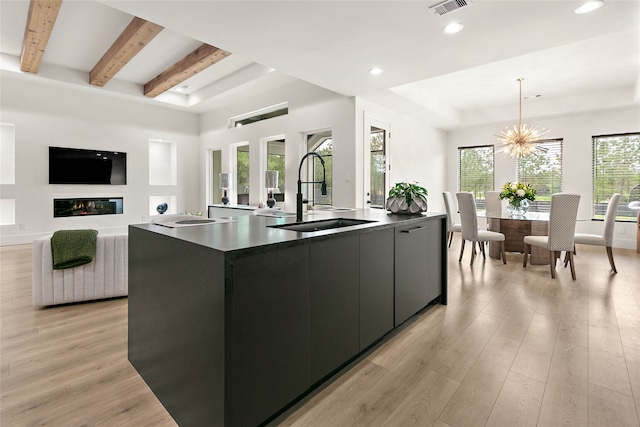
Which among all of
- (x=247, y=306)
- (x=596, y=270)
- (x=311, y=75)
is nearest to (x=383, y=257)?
(x=247, y=306)

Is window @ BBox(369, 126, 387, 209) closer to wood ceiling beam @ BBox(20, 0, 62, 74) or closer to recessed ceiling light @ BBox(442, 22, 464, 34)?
recessed ceiling light @ BBox(442, 22, 464, 34)

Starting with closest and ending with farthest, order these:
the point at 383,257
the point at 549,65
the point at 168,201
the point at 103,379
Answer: the point at 103,379 < the point at 383,257 < the point at 549,65 < the point at 168,201

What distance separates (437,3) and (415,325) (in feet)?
8.58

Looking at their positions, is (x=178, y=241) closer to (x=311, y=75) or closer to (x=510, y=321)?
(x=510, y=321)

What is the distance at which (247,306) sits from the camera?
4.09 feet

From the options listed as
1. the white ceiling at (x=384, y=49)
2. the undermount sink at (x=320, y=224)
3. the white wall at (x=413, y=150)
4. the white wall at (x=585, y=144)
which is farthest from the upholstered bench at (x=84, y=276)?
the white wall at (x=585, y=144)

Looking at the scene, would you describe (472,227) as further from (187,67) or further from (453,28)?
(187,67)

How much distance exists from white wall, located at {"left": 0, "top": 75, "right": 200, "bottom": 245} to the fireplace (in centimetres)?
9

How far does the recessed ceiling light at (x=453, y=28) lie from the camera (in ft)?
9.57

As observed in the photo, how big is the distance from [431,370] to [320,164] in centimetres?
445

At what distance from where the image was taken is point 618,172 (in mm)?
6156

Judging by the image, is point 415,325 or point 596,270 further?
point 596,270

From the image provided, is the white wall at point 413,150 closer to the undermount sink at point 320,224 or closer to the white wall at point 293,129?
the white wall at point 293,129

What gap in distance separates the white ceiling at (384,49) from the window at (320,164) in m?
0.95
